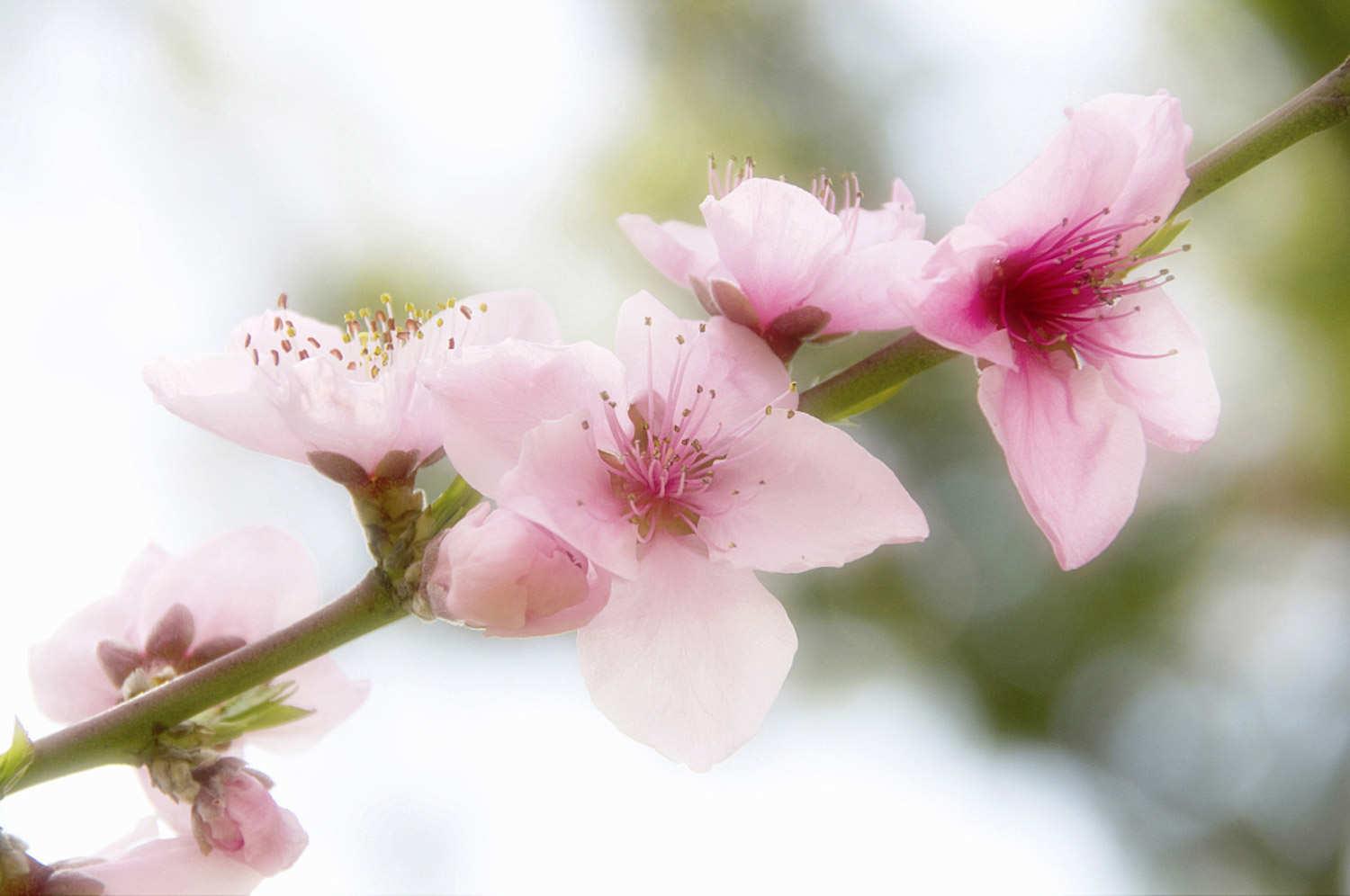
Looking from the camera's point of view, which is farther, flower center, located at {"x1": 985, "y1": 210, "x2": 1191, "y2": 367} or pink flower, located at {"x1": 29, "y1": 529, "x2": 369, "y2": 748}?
pink flower, located at {"x1": 29, "y1": 529, "x2": 369, "y2": 748}

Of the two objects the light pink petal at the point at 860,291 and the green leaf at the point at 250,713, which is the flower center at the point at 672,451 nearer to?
the light pink petal at the point at 860,291

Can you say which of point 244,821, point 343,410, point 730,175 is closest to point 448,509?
point 343,410

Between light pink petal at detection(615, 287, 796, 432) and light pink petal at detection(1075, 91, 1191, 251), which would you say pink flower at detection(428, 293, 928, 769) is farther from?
light pink petal at detection(1075, 91, 1191, 251)

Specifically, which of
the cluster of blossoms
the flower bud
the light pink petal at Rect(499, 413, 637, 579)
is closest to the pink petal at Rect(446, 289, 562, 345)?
the cluster of blossoms

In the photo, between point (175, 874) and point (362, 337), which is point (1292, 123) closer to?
point (362, 337)

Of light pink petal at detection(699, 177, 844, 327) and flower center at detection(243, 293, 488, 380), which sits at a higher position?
light pink petal at detection(699, 177, 844, 327)

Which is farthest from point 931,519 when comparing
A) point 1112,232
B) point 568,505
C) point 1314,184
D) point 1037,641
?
point 568,505
